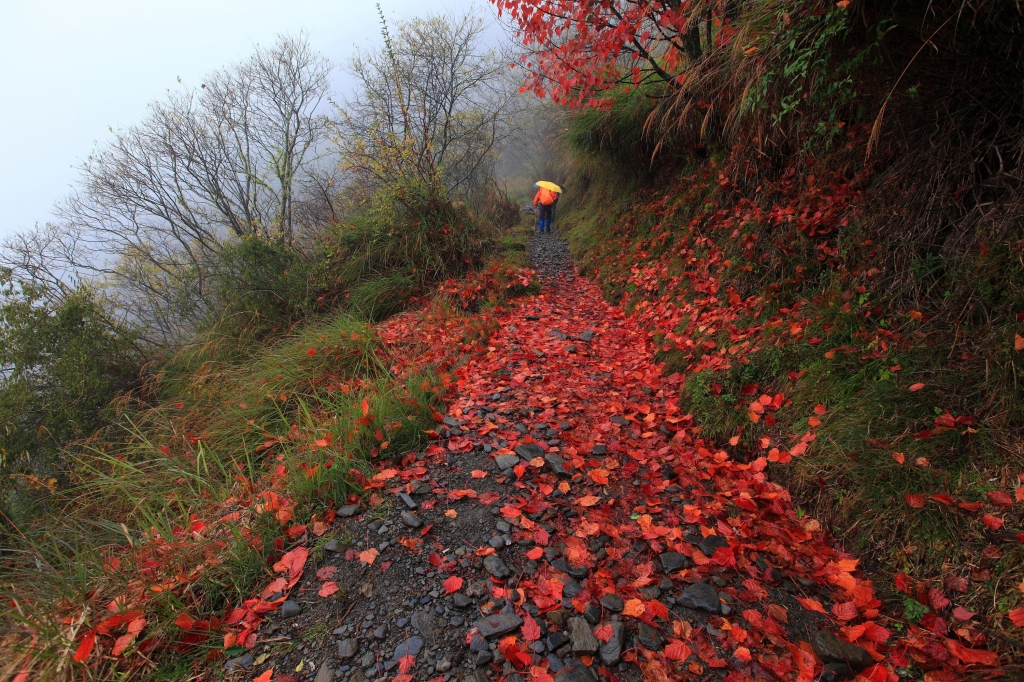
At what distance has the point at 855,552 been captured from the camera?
2215mm

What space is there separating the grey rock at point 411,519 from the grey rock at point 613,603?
3.70ft

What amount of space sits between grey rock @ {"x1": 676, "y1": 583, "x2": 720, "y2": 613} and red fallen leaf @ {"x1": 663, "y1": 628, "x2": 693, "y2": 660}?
0.21 m

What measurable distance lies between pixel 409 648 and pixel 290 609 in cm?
65

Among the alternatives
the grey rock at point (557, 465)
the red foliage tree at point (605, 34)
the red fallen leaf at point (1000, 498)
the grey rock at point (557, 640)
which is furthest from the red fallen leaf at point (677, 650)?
the red foliage tree at point (605, 34)

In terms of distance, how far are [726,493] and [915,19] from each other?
2.87m

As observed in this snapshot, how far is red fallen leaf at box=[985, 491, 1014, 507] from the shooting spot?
1.88 meters

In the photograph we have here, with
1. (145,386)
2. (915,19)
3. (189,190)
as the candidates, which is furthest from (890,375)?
(189,190)

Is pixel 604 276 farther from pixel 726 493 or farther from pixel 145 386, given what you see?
pixel 145 386

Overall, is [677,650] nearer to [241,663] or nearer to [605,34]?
[241,663]

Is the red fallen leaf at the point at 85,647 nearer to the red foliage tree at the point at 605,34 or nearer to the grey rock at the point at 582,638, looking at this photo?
the grey rock at the point at 582,638

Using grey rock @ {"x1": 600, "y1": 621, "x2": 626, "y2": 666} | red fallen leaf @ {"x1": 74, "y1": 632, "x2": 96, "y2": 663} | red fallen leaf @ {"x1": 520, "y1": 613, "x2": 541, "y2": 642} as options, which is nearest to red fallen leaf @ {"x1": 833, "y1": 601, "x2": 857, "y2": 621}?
grey rock @ {"x1": 600, "y1": 621, "x2": 626, "y2": 666}

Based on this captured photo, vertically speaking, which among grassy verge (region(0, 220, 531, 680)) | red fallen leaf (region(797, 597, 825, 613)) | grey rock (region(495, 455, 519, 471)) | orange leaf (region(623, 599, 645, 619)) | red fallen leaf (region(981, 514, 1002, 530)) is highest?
grassy verge (region(0, 220, 531, 680))

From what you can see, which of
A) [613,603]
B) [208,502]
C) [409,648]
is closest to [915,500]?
[613,603]

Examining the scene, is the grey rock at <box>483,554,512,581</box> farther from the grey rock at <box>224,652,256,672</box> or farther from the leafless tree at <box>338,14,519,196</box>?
the leafless tree at <box>338,14,519,196</box>
